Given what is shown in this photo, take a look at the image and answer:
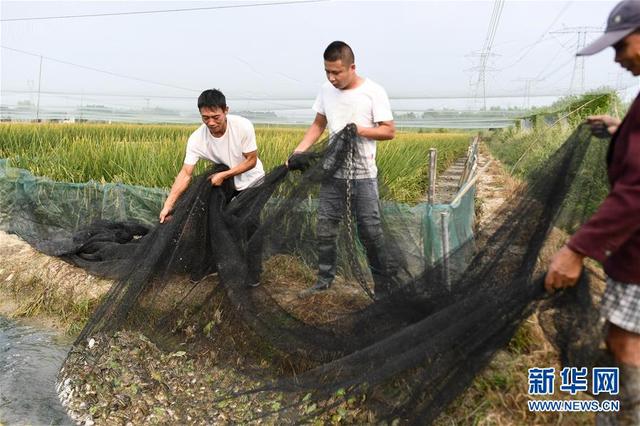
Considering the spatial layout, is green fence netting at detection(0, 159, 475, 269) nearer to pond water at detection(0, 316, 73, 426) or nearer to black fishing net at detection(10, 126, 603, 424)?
black fishing net at detection(10, 126, 603, 424)

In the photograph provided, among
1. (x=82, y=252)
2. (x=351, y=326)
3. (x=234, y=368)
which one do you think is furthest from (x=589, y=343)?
(x=82, y=252)

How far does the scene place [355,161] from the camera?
9.14 ft

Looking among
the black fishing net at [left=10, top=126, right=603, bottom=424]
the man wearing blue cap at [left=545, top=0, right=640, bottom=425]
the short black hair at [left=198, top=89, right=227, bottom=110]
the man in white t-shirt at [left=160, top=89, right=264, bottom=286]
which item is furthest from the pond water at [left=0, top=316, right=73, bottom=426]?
the man wearing blue cap at [left=545, top=0, right=640, bottom=425]

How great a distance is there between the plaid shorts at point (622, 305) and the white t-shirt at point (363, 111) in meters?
1.42

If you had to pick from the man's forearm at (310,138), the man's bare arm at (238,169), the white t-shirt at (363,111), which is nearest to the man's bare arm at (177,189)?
the man's bare arm at (238,169)

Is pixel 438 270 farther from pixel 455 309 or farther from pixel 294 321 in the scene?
pixel 294 321

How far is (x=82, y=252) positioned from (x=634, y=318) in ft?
12.6

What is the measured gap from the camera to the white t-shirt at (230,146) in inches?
129

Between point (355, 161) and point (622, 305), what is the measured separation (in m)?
1.51

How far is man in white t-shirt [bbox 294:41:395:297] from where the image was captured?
2.71m

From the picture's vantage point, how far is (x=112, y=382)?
279 cm

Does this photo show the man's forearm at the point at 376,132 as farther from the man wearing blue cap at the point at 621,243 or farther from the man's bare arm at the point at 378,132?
the man wearing blue cap at the point at 621,243

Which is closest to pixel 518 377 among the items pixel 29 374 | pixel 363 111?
pixel 363 111

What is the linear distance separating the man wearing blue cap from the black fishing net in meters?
0.11
